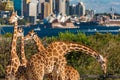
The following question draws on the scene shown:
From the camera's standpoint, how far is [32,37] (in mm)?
8727

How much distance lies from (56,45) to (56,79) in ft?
1.91

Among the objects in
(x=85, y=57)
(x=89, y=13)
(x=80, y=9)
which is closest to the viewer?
(x=85, y=57)

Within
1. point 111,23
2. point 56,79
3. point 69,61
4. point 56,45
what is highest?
point 56,45

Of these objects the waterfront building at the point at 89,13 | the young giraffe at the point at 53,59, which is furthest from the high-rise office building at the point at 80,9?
the young giraffe at the point at 53,59

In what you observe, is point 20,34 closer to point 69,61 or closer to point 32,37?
point 32,37

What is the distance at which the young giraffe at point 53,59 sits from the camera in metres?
8.08

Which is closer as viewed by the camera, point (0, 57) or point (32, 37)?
point (32, 37)

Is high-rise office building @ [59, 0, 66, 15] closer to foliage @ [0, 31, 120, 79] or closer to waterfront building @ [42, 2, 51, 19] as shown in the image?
waterfront building @ [42, 2, 51, 19]

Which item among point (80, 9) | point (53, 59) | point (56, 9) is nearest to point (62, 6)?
point (56, 9)

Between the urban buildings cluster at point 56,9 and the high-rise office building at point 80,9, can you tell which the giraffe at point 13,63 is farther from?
the high-rise office building at point 80,9

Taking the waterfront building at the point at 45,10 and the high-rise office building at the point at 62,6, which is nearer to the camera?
the waterfront building at the point at 45,10

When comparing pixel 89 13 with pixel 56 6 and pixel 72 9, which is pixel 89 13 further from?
pixel 56 6

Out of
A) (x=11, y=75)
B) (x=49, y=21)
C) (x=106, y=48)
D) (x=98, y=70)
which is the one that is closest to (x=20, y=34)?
(x=11, y=75)

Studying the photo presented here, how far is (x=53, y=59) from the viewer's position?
8180mm
